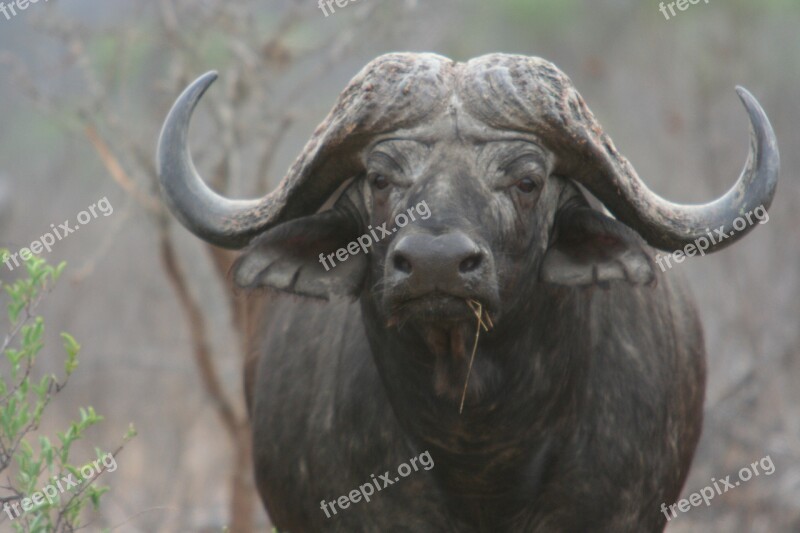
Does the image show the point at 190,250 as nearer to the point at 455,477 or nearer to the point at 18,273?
the point at 18,273

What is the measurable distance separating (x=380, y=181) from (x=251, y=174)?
5753mm

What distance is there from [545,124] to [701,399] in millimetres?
1775

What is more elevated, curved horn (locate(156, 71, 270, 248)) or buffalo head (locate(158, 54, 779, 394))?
curved horn (locate(156, 71, 270, 248))

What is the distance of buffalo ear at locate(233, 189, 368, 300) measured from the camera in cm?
418

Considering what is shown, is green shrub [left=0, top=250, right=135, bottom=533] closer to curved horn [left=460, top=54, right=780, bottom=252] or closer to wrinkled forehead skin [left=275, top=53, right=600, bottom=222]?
wrinkled forehead skin [left=275, top=53, right=600, bottom=222]

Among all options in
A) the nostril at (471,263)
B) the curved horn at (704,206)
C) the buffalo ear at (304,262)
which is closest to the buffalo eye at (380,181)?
the buffalo ear at (304,262)

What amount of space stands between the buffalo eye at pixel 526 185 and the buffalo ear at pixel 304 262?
24.3 inches

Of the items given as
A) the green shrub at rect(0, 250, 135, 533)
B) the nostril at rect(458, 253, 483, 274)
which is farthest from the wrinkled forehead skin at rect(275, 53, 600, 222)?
the green shrub at rect(0, 250, 135, 533)

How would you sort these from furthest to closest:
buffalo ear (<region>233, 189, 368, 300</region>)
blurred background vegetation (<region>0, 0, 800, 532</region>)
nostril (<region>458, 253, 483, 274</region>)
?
blurred background vegetation (<region>0, 0, 800, 532</region>) < buffalo ear (<region>233, 189, 368, 300</region>) < nostril (<region>458, 253, 483, 274</region>)

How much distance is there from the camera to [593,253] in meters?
4.06

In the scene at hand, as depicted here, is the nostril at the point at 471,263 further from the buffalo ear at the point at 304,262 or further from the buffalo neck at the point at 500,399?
the buffalo ear at the point at 304,262

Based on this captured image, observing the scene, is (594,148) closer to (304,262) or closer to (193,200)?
(304,262)

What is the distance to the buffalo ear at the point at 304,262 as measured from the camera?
165 inches

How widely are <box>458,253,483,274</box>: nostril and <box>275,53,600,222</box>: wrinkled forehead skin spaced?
0.50 m
